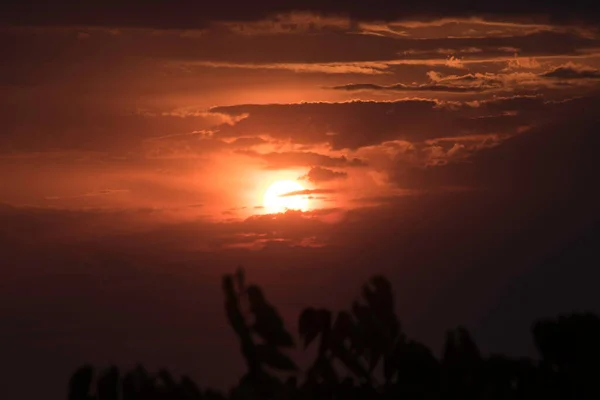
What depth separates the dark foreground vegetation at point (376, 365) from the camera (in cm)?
1091

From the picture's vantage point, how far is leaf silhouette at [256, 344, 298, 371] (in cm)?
1100

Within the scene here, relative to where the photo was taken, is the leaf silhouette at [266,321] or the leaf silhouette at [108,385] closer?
the leaf silhouette at [266,321]

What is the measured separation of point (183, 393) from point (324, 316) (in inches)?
75.7

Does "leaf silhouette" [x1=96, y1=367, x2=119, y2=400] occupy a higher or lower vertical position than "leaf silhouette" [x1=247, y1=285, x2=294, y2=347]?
lower

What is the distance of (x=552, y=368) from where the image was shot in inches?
452

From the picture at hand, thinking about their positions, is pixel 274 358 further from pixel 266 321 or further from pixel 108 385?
pixel 108 385

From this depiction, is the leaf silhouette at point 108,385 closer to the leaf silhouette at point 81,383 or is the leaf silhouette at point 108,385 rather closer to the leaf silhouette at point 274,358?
the leaf silhouette at point 81,383

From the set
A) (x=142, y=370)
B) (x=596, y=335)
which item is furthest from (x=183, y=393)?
(x=596, y=335)

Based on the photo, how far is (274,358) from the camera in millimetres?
11031

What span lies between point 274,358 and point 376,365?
1.65 metres

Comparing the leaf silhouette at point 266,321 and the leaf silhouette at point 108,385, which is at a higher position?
the leaf silhouette at point 266,321

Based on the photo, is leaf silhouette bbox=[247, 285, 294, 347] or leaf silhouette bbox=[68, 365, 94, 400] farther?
leaf silhouette bbox=[68, 365, 94, 400]

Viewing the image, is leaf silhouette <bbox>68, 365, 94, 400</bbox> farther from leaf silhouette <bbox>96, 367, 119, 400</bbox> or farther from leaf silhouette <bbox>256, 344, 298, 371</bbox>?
leaf silhouette <bbox>256, 344, 298, 371</bbox>

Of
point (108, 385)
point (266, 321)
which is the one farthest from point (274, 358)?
point (108, 385)
